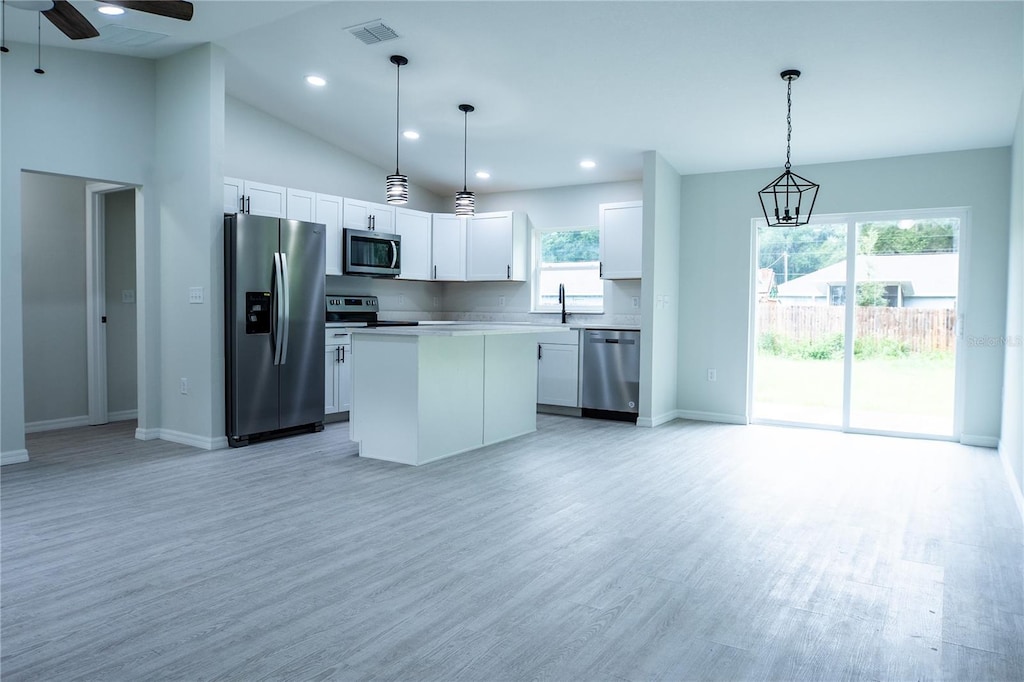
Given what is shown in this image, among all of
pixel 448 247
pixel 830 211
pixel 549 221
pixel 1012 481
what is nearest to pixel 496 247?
pixel 448 247

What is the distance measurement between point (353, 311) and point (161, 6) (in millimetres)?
3771

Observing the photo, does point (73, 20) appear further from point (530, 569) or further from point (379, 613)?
point (530, 569)

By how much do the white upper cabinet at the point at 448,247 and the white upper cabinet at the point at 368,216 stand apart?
0.65 m

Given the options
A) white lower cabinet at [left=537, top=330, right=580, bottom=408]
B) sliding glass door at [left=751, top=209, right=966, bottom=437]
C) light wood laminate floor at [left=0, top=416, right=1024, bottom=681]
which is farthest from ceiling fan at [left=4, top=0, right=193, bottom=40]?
sliding glass door at [left=751, top=209, right=966, bottom=437]

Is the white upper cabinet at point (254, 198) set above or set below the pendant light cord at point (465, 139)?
below

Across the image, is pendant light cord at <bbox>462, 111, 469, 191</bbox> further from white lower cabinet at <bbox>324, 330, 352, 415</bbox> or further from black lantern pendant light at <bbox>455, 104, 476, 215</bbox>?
white lower cabinet at <bbox>324, 330, 352, 415</bbox>

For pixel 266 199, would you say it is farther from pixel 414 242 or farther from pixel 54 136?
pixel 414 242

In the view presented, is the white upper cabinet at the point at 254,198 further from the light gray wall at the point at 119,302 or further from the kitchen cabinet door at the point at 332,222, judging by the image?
the light gray wall at the point at 119,302

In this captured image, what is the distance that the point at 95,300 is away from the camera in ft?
19.0

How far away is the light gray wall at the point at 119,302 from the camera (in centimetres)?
590

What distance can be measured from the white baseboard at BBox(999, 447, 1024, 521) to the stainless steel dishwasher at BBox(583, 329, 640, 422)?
278cm

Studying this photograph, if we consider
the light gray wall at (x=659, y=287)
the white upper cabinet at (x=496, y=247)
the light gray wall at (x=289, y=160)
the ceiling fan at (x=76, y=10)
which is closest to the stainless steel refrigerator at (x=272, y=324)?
the light gray wall at (x=289, y=160)

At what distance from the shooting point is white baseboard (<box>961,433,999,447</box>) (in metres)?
5.18

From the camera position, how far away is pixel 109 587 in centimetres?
242
